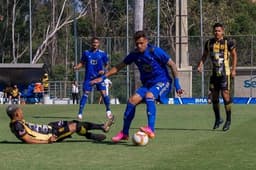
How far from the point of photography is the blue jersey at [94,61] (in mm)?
18047

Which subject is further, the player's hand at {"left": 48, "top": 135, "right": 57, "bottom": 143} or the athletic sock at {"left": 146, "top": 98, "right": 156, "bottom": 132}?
the athletic sock at {"left": 146, "top": 98, "right": 156, "bottom": 132}

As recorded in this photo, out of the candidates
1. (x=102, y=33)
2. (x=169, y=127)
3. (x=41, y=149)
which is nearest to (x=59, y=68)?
(x=102, y=33)

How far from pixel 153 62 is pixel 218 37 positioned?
9.42ft

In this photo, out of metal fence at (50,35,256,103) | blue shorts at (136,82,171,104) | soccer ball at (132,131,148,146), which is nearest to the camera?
soccer ball at (132,131,148,146)

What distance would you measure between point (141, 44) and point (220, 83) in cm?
333

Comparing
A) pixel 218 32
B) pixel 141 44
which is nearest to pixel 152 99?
pixel 141 44

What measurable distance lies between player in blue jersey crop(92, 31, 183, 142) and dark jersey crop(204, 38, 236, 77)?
2530mm

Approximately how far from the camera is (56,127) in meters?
11.2

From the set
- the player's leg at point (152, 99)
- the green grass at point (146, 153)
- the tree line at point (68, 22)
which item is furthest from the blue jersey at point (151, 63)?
the tree line at point (68, 22)

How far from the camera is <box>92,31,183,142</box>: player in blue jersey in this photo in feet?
37.6

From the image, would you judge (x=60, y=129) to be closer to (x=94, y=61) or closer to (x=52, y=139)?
(x=52, y=139)

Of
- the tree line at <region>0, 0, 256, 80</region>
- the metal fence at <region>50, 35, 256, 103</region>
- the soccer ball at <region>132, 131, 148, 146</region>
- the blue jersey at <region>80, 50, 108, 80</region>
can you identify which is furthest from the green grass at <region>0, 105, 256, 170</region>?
the tree line at <region>0, 0, 256, 80</region>

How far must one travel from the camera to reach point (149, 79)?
11742mm

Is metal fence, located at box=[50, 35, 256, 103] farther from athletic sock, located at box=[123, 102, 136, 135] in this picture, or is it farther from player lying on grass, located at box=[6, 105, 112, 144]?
player lying on grass, located at box=[6, 105, 112, 144]
